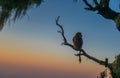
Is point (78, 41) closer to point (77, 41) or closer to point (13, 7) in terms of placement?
point (77, 41)

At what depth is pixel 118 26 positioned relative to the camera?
1872cm

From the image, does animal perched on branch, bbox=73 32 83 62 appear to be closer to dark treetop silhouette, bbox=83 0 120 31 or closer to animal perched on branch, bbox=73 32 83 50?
animal perched on branch, bbox=73 32 83 50

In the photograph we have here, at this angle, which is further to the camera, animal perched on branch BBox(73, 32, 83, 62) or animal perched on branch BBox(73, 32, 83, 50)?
animal perched on branch BBox(73, 32, 83, 50)

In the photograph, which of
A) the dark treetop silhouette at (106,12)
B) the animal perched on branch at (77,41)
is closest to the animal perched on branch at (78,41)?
the animal perched on branch at (77,41)

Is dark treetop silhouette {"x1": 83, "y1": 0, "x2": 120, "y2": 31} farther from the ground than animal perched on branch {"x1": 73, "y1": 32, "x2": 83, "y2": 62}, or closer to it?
farther from the ground

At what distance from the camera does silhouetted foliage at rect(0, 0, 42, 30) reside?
56.7ft

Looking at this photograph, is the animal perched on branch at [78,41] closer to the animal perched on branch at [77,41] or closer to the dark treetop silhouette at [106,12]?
the animal perched on branch at [77,41]

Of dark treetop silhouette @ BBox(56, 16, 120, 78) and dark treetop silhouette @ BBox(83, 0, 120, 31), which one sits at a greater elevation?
dark treetop silhouette @ BBox(83, 0, 120, 31)

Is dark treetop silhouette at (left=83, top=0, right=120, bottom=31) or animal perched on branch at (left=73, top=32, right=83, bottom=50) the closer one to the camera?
dark treetop silhouette at (left=83, top=0, right=120, bottom=31)

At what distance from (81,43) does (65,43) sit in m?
2.11

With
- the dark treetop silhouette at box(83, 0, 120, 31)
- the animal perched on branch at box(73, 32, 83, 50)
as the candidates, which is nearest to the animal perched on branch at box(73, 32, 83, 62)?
the animal perched on branch at box(73, 32, 83, 50)

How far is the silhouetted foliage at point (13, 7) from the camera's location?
681 inches

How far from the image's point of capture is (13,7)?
17766 millimetres

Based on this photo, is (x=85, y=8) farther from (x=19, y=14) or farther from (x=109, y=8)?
(x=19, y=14)
